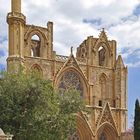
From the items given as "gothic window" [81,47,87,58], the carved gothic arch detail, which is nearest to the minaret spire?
"gothic window" [81,47,87,58]

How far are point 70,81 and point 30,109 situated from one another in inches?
951

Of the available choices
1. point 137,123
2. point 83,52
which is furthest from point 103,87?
point 137,123

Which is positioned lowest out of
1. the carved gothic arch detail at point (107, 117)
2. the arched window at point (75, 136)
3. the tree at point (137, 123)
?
the arched window at point (75, 136)

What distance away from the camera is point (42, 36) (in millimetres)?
62062

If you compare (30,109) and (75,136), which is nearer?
(30,109)

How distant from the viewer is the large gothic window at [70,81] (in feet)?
204

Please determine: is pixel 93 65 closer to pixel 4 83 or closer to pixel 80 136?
pixel 80 136

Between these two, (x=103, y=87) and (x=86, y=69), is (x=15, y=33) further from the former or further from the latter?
(x=103, y=87)

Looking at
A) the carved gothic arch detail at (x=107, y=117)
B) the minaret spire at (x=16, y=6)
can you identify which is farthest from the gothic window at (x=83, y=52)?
the minaret spire at (x=16, y=6)

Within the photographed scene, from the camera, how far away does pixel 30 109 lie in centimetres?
3894

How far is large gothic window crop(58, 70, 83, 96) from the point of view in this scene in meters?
62.1

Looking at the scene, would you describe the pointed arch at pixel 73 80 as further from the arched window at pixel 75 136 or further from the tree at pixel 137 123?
the tree at pixel 137 123

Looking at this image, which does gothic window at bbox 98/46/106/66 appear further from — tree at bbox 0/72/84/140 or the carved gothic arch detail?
tree at bbox 0/72/84/140

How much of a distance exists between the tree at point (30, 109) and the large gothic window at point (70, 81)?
69.5 ft
